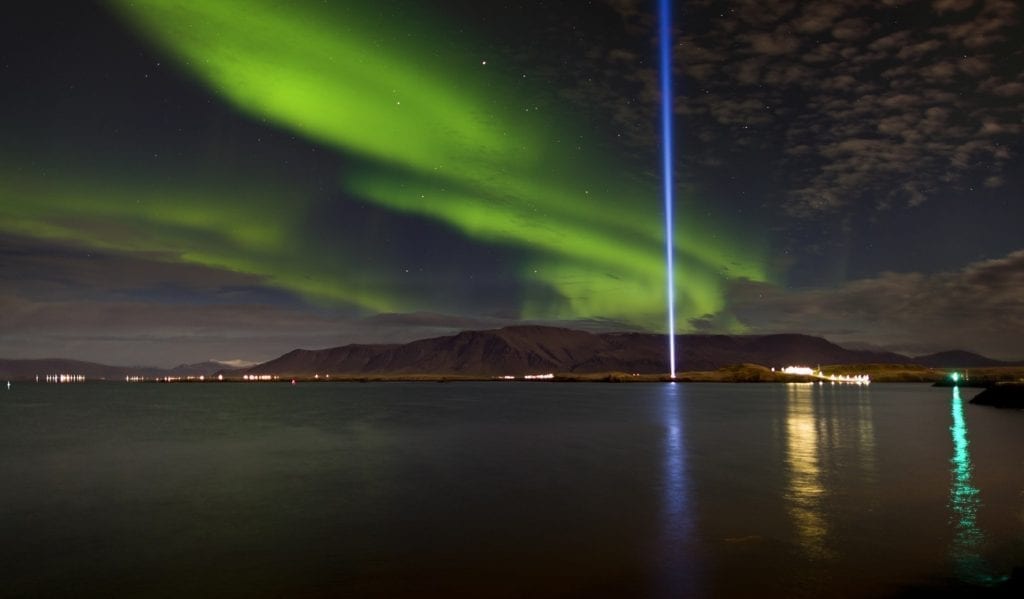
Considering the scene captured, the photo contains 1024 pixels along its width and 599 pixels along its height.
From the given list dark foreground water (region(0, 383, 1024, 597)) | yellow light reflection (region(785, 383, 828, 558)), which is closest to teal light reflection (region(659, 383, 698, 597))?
dark foreground water (region(0, 383, 1024, 597))

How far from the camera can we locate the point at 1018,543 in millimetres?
16938

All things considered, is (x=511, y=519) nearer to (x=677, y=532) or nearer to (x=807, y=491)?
(x=677, y=532)

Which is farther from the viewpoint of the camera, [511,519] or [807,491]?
[807,491]

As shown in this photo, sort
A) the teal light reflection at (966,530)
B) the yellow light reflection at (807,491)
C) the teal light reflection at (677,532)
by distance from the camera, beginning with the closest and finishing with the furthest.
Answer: the teal light reflection at (677,532), the teal light reflection at (966,530), the yellow light reflection at (807,491)

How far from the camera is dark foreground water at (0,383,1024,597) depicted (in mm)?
14453

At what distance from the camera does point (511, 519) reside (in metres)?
21.0

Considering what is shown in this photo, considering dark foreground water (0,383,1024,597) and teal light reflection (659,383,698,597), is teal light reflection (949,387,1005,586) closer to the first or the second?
dark foreground water (0,383,1024,597)

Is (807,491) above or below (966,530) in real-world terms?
below

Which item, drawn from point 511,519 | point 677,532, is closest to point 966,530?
point 677,532

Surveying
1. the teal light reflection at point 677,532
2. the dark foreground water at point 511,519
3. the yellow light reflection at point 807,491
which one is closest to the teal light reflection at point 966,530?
the dark foreground water at point 511,519

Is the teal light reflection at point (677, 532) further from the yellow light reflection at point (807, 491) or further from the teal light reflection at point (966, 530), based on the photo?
the teal light reflection at point (966, 530)

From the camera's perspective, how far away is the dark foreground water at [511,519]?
1445 cm

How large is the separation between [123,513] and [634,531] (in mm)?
17325

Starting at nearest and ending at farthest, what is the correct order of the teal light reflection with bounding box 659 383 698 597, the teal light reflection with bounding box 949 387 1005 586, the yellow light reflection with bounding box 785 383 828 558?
the teal light reflection with bounding box 659 383 698 597
the teal light reflection with bounding box 949 387 1005 586
the yellow light reflection with bounding box 785 383 828 558
